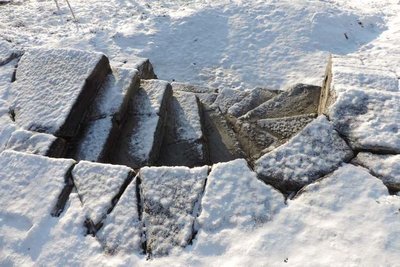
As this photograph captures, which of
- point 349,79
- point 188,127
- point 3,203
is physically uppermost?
point 349,79

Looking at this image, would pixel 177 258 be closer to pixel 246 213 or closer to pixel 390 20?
pixel 246 213

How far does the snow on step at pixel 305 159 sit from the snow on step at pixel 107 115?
206 cm

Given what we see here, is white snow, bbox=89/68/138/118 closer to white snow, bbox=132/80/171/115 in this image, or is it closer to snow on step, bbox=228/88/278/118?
white snow, bbox=132/80/171/115

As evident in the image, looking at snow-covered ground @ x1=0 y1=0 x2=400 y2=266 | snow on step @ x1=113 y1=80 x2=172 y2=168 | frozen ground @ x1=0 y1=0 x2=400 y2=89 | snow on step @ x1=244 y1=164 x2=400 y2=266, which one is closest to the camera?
snow on step @ x1=244 y1=164 x2=400 y2=266

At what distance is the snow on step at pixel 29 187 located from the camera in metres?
4.30

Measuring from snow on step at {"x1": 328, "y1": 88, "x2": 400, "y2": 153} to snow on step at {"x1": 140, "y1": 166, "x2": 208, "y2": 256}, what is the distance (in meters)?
1.64

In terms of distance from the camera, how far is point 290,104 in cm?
673

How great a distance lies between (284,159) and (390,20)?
263 inches

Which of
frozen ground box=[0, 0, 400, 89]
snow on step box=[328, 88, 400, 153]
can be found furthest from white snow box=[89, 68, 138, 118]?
snow on step box=[328, 88, 400, 153]

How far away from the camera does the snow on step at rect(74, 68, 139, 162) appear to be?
5344mm

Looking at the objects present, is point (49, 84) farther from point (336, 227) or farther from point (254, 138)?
point (336, 227)

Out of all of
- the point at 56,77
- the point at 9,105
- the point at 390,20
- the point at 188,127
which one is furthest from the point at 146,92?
the point at 390,20

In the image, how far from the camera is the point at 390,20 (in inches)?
375

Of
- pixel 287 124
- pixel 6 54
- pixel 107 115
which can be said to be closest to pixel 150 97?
pixel 107 115
